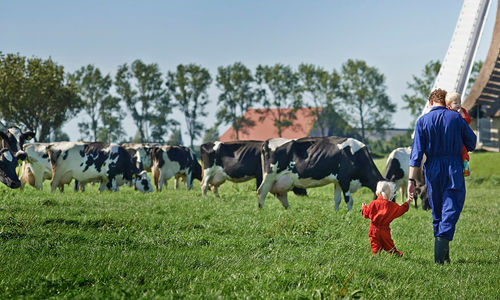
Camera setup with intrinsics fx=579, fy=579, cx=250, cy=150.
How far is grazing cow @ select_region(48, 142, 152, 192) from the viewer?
2083 cm

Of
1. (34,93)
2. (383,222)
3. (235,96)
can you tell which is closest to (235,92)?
(235,96)

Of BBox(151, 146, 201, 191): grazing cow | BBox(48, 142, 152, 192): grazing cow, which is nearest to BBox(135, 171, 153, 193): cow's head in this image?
BBox(48, 142, 152, 192): grazing cow

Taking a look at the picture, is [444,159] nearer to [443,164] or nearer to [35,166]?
[443,164]

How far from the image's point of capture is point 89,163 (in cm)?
2131

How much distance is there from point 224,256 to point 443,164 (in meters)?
3.21

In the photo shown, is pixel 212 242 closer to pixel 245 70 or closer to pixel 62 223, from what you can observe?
pixel 62 223

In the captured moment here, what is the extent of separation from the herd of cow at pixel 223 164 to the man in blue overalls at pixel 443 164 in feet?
23.2

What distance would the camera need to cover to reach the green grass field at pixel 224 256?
571cm

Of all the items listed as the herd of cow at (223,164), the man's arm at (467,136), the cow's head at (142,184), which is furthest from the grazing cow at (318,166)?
the cow's head at (142,184)

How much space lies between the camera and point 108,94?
75.9 metres

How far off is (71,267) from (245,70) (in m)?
72.4

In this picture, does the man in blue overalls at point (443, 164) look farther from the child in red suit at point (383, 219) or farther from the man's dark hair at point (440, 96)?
the child in red suit at point (383, 219)

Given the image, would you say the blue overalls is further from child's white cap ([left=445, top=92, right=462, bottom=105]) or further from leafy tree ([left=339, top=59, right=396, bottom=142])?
leafy tree ([left=339, top=59, right=396, bottom=142])

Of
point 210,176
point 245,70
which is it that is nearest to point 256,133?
point 245,70
